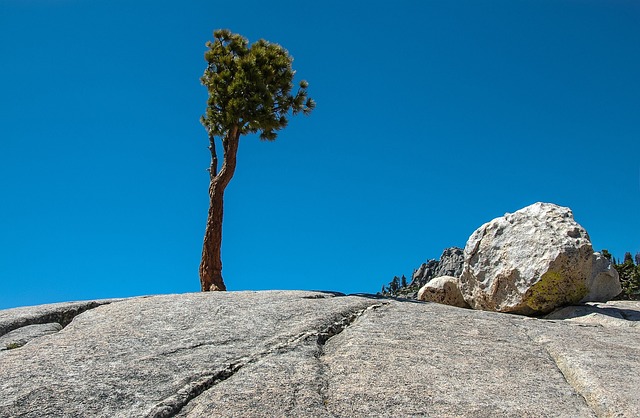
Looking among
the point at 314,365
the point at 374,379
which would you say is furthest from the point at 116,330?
the point at 374,379

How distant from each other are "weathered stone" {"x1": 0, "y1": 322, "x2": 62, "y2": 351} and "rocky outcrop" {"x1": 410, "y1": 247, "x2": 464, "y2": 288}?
128 meters

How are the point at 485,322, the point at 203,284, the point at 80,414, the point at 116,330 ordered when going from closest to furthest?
1. the point at 80,414
2. the point at 116,330
3. the point at 485,322
4. the point at 203,284

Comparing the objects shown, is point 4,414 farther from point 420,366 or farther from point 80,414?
point 420,366

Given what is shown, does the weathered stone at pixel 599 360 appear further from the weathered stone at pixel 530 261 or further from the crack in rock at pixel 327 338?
the crack in rock at pixel 327 338

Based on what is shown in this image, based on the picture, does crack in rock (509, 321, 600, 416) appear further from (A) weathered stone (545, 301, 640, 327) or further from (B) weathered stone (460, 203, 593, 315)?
(B) weathered stone (460, 203, 593, 315)

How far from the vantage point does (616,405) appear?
361 inches

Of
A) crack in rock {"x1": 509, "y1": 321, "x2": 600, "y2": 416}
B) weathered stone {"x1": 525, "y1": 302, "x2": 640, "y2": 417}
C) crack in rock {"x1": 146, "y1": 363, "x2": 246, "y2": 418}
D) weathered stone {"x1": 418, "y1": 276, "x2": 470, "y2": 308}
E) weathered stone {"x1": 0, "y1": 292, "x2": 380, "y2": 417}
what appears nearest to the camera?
crack in rock {"x1": 146, "y1": 363, "x2": 246, "y2": 418}

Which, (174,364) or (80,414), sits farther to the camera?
(174,364)

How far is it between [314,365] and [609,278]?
14985 millimetres

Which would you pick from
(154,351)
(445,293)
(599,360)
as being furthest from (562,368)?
(445,293)

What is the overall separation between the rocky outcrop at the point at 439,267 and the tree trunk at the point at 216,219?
11561 cm

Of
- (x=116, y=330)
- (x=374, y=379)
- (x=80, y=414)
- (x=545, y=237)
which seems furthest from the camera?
(x=545, y=237)

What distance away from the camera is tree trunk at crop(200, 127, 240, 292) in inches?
1071

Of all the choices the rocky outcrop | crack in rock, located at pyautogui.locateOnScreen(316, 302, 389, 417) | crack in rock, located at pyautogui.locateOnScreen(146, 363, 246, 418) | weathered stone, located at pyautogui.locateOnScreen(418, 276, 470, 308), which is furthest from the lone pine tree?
the rocky outcrop
